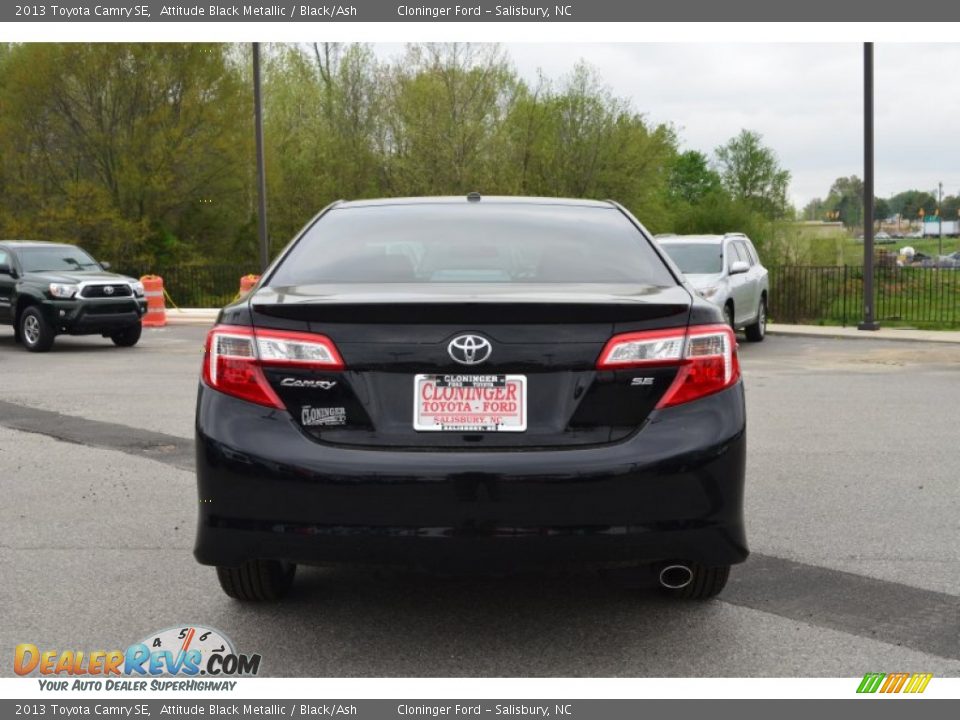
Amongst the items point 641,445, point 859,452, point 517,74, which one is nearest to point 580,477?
point 641,445

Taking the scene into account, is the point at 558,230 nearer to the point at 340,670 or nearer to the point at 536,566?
the point at 536,566

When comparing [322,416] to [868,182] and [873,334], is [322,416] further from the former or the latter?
[868,182]

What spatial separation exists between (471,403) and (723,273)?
46.0ft

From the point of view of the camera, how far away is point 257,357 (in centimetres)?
403

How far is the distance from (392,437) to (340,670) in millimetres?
823

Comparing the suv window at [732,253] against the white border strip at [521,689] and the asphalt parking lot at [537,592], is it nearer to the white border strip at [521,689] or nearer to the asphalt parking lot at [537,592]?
the asphalt parking lot at [537,592]

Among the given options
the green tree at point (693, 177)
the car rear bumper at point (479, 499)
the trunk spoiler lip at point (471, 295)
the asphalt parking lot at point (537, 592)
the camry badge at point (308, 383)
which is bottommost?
the asphalt parking lot at point (537, 592)

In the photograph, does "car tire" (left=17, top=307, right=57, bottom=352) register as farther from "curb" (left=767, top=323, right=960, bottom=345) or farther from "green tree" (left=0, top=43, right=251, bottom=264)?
"green tree" (left=0, top=43, right=251, bottom=264)

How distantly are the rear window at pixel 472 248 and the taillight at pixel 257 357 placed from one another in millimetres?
453

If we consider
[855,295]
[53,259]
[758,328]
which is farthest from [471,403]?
[855,295]

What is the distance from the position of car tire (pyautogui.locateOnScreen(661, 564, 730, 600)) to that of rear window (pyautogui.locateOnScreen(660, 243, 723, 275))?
1310 cm

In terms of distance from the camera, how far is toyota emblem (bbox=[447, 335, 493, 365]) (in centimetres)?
387

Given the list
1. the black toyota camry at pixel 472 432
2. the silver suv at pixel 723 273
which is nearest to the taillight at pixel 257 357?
the black toyota camry at pixel 472 432

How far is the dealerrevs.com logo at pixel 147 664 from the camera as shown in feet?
13.0
